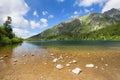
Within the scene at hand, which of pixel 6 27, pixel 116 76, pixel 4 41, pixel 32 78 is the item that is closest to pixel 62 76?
pixel 32 78

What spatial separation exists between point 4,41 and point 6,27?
25.8m

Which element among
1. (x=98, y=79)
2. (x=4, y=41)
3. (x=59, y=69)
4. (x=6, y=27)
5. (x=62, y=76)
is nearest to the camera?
(x=98, y=79)

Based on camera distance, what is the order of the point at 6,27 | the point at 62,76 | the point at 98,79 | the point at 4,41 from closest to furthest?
the point at 98,79 → the point at 62,76 → the point at 4,41 → the point at 6,27

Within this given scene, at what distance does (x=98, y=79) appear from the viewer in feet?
32.6

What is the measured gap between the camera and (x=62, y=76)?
10812 millimetres

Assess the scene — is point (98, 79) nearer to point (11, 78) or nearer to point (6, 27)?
point (11, 78)

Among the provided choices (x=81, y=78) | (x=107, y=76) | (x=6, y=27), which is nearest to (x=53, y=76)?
(x=81, y=78)

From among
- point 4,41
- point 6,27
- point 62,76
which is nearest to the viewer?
point 62,76

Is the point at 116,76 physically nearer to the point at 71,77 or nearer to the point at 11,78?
the point at 71,77

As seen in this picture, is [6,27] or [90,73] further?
[6,27]

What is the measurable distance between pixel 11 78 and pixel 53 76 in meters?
3.51

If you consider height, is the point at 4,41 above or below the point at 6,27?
below

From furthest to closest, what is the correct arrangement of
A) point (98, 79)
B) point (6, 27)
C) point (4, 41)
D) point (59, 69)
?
point (6, 27) → point (4, 41) → point (59, 69) → point (98, 79)

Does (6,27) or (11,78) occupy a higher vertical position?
(6,27)
